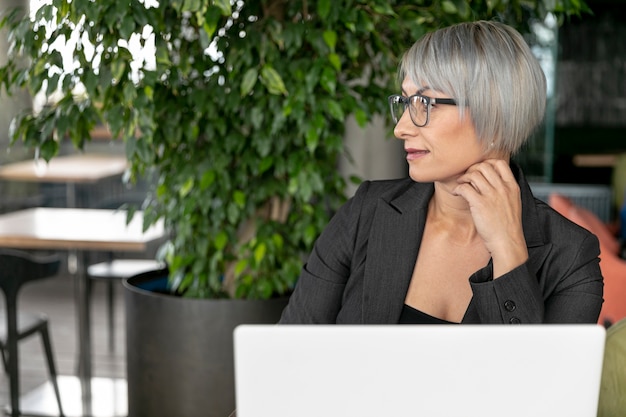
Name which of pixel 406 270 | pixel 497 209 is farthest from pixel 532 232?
pixel 406 270

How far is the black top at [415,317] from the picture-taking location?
74.7 inches

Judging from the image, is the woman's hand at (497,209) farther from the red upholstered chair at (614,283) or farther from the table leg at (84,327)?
the table leg at (84,327)

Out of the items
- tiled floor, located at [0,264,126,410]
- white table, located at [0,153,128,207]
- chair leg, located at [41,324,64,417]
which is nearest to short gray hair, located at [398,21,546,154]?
chair leg, located at [41,324,64,417]

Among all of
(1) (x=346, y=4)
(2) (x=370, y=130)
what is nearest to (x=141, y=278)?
(1) (x=346, y=4)

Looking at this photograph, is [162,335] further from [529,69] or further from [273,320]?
[529,69]

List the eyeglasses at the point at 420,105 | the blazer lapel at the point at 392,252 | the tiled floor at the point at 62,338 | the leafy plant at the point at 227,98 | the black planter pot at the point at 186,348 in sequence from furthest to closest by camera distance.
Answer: the tiled floor at the point at 62,338 → the black planter pot at the point at 186,348 → the leafy plant at the point at 227,98 → the blazer lapel at the point at 392,252 → the eyeglasses at the point at 420,105

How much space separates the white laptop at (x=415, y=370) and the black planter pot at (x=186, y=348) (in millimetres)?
1831

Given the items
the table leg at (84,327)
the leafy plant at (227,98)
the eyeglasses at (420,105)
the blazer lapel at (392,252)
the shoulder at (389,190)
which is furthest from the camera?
the table leg at (84,327)

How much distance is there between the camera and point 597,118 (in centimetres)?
770

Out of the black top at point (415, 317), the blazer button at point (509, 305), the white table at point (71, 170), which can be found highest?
the blazer button at point (509, 305)

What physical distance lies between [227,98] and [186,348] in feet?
2.75

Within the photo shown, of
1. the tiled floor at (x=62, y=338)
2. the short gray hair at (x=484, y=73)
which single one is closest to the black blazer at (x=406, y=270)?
the short gray hair at (x=484, y=73)

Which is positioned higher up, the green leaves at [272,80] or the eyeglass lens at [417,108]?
the green leaves at [272,80]

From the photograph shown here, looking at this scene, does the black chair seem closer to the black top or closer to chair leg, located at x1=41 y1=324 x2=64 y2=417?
chair leg, located at x1=41 y1=324 x2=64 y2=417
